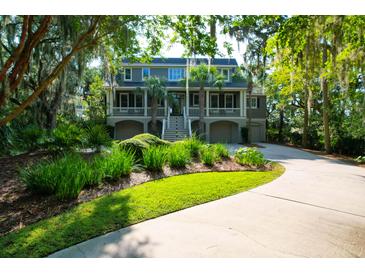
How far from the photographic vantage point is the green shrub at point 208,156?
301 inches

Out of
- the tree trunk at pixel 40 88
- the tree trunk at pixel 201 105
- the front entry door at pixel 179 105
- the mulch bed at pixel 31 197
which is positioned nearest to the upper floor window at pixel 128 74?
the front entry door at pixel 179 105

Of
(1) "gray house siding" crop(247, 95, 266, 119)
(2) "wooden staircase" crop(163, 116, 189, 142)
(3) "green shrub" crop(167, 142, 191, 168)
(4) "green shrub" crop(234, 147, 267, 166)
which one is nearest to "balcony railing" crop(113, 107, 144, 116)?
(2) "wooden staircase" crop(163, 116, 189, 142)

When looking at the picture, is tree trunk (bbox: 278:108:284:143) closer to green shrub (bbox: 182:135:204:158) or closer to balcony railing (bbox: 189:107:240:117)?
balcony railing (bbox: 189:107:240:117)

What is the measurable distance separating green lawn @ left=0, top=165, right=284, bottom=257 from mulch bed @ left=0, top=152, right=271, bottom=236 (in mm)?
257

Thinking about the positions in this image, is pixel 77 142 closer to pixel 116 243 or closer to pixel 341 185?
pixel 116 243

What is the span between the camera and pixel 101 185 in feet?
16.9

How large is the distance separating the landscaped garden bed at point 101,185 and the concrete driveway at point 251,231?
358 millimetres

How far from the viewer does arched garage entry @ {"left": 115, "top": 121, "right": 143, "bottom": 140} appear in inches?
929

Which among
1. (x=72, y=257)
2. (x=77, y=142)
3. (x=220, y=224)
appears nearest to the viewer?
(x=72, y=257)

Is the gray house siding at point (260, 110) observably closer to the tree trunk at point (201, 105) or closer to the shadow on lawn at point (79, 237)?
the tree trunk at point (201, 105)

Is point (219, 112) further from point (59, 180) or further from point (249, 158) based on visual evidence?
point (59, 180)

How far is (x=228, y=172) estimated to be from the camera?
282 inches
